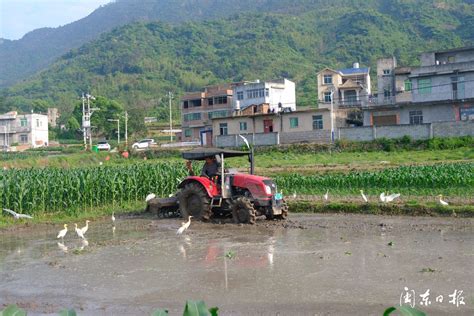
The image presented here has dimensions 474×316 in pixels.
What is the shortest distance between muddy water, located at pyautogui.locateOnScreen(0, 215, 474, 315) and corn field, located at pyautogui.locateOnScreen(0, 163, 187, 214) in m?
3.09

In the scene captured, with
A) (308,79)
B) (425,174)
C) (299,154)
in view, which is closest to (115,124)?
(308,79)

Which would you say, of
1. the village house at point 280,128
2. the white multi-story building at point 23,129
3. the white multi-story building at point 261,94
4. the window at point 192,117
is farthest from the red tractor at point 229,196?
the white multi-story building at point 23,129

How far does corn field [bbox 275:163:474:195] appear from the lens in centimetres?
2123

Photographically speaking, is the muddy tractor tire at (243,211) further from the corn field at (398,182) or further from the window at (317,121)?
the window at (317,121)

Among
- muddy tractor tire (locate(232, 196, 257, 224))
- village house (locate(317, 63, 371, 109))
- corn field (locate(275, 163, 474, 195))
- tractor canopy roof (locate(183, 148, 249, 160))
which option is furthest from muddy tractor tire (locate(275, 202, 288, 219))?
village house (locate(317, 63, 371, 109))

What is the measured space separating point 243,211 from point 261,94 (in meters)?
50.1

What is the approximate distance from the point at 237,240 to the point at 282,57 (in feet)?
386

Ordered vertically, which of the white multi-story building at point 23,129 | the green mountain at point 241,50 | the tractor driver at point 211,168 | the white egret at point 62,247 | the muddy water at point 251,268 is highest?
the green mountain at point 241,50

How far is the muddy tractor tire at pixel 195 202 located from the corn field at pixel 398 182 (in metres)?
6.68

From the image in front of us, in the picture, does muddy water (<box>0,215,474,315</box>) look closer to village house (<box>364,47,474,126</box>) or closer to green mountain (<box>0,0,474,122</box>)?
village house (<box>364,47,474,126</box>)

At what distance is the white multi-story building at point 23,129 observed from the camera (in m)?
85.5

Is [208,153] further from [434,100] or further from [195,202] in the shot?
[434,100]

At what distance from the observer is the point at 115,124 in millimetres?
88938

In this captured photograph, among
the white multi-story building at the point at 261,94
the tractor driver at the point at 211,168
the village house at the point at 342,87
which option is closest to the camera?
the tractor driver at the point at 211,168
